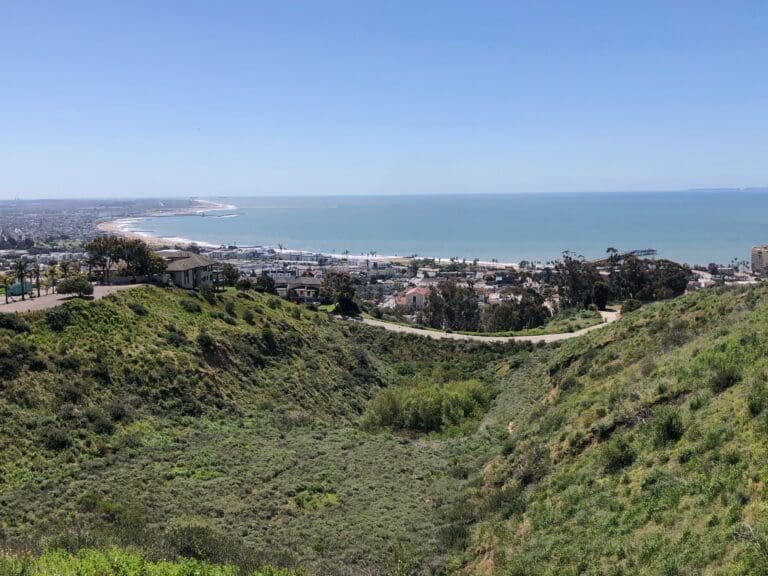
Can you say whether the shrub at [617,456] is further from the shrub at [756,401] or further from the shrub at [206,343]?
the shrub at [206,343]

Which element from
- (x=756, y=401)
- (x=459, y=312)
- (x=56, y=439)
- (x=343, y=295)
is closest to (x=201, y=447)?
(x=56, y=439)

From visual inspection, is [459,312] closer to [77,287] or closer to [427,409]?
[427,409]

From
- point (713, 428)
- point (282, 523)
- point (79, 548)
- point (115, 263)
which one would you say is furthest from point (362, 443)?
point (115, 263)

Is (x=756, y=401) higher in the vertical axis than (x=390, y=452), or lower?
higher

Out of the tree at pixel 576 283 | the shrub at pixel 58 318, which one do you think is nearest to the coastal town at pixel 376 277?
the tree at pixel 576 283

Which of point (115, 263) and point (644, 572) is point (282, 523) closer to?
point (644, 572)

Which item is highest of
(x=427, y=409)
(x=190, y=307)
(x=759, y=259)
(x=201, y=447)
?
(x=190, y=307)
